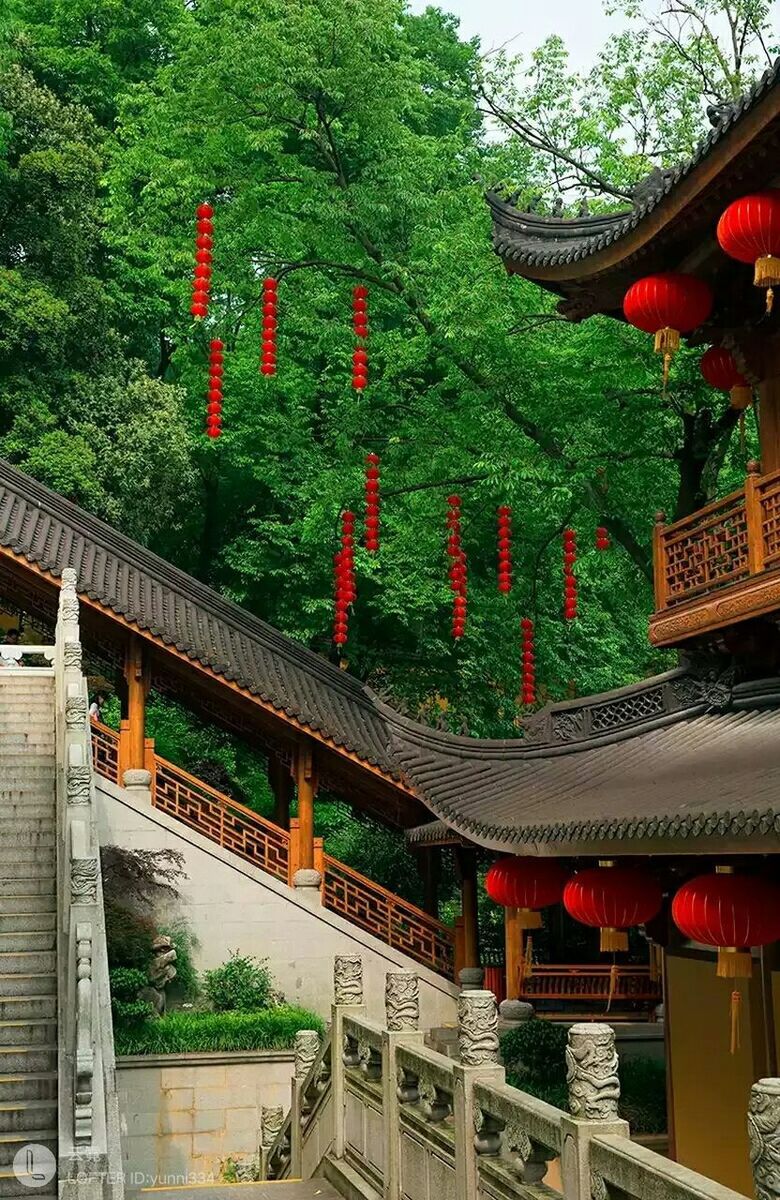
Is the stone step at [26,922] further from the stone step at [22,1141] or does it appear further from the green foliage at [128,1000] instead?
the green foliage at [128,1000]

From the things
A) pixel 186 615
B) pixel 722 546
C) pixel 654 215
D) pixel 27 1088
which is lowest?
pixel 27 1088

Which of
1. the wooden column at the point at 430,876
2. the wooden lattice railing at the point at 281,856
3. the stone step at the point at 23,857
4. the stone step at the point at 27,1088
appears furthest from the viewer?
the wooden column at the point at 430,876

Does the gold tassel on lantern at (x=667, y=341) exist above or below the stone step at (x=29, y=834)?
above

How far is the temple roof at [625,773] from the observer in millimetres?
6715

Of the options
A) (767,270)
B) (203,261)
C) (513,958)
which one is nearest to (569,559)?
(513,958)

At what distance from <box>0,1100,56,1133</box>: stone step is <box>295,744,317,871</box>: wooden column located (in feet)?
28.7

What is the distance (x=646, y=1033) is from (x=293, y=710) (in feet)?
18.3

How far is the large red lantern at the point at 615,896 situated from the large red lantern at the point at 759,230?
3.77 meters

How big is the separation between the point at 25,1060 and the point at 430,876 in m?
10.5

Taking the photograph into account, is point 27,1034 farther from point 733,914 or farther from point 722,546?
point 722,546

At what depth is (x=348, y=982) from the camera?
955 cm

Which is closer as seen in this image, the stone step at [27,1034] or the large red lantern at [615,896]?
the large red lantern at [615,896]

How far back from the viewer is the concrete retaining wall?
47.8 feet

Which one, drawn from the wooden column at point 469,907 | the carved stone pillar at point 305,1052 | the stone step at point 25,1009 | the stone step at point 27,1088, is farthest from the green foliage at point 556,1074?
the wooden column at point 469,907
